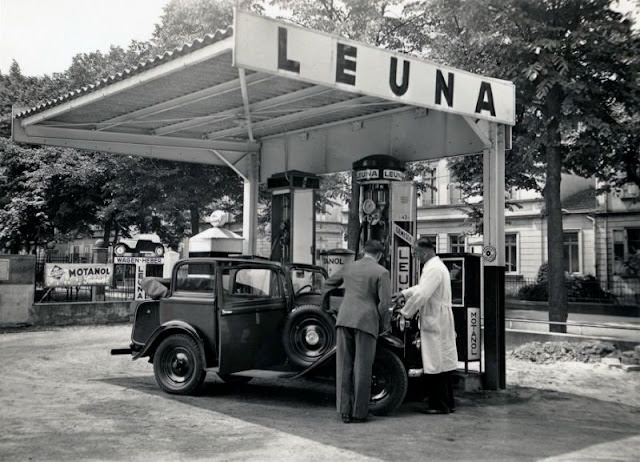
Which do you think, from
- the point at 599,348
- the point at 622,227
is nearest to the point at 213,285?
the point at 599,348

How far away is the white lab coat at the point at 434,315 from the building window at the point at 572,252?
93.3 ft

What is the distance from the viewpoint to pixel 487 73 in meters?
15.8

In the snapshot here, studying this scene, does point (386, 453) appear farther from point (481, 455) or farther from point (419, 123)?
point (419, 123)

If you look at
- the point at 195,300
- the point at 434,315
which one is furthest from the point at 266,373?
the point at 434,315

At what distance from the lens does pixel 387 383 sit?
299 inches

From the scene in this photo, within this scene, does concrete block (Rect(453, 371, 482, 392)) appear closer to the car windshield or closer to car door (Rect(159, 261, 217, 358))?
the car windshield

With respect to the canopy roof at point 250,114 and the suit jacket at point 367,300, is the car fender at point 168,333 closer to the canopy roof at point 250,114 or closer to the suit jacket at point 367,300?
the suit jacket at point 367,300

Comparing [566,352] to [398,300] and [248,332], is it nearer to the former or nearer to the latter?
[398,300]

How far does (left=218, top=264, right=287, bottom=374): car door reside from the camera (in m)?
8.09

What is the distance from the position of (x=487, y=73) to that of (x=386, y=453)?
39.8 ft

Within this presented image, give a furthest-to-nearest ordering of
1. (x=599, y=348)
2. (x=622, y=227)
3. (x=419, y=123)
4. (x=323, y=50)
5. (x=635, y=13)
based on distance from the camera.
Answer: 1. (x=622, y=227)
2. (x=635, y=13)
3. (x=599, y=348)
4. (x=419, y=123)
5. (x=323, y=50)

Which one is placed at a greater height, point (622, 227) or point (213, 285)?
point (622, 227)

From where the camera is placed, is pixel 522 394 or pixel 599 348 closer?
pixel 522 394

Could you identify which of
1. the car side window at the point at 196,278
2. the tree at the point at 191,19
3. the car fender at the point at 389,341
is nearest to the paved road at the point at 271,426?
the car fender at the point at 389,341
